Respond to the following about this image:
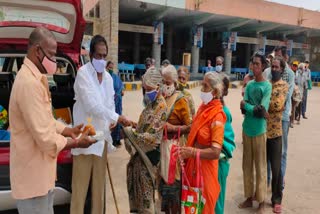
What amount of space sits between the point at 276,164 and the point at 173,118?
4.50 ft

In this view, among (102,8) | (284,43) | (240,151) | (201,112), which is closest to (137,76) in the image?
(102,8)

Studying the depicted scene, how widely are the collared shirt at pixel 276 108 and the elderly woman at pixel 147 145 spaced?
4.63 ft

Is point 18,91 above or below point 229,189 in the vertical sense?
above

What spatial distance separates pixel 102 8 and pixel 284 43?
58.5 ft

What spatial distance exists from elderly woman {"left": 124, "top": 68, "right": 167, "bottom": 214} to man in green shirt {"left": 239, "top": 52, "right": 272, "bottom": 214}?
1147mm

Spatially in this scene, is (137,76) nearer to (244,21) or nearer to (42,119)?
(244,21)

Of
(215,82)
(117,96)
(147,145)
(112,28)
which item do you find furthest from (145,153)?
(112,28)

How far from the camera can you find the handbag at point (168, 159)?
2.51 meters

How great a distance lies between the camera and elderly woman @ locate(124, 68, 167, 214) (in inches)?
99.2

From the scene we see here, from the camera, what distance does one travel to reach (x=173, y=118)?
9.26 ft

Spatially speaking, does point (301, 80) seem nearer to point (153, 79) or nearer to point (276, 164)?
point (276, 164)

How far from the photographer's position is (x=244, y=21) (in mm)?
22188

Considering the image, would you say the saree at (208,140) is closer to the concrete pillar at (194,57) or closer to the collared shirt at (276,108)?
the collared shirt at (276,108)

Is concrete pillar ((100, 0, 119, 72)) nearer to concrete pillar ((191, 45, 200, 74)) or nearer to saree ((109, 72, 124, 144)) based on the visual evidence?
concrete pillar ((191, 45, 200, 74))
